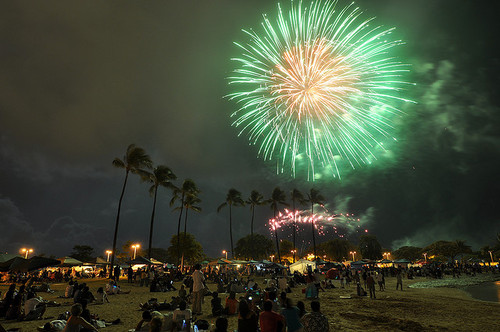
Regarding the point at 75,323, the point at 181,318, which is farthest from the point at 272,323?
the point at 75,323

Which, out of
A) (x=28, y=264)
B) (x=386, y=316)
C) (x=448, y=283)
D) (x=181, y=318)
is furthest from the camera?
(x=448, y=283)

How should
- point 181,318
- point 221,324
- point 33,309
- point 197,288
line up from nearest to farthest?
point 221,324
point 181,318
point 33,309
point 197,288

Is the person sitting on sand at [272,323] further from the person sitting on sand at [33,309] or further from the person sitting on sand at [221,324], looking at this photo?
the person sitting on sand at [33,309]

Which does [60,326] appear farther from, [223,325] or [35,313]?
[223,325]

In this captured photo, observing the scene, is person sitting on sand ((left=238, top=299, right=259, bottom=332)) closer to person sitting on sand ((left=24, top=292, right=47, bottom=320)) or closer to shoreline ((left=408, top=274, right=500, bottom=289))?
person sitting on sand ((left=24, top=292, right=47, bottom=320))

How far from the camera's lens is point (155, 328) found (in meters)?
5.67

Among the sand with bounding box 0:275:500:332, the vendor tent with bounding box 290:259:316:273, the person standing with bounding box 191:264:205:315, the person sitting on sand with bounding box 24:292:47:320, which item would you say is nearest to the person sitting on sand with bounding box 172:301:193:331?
the sand with bounding box 0:275:500:332

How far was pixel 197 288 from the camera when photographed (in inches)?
468

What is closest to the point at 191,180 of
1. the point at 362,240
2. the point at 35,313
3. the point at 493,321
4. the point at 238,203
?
the point at 238,203

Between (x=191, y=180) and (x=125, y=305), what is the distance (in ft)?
129

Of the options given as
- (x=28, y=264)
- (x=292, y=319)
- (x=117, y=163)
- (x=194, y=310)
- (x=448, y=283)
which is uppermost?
(x=117, y=163)

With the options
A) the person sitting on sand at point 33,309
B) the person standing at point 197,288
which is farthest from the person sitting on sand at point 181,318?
the person sitting on sand at point 33,309

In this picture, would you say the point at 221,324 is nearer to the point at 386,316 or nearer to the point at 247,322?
the point at 247,322

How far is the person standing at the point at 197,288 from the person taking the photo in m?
11.8
